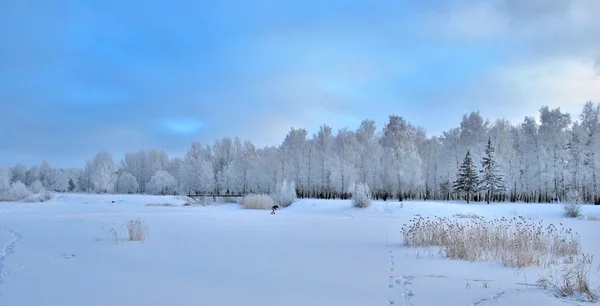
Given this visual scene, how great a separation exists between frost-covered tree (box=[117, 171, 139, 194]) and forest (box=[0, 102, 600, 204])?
1856cm

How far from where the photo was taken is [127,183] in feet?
283

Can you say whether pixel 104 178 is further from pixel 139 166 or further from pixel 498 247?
pixel 498 247

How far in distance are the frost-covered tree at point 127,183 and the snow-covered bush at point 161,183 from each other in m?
7.63

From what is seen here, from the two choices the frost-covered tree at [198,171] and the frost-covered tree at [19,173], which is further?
the frost-covered tree at [19,173]

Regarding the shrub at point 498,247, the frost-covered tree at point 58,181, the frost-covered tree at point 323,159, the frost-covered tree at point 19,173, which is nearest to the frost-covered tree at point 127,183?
the frost-covered tree at point 58,181

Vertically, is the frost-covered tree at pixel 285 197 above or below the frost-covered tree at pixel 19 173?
below

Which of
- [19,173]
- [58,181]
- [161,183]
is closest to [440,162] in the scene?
[161,183]

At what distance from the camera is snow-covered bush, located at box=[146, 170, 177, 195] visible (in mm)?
77000

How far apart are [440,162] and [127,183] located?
66.5 m

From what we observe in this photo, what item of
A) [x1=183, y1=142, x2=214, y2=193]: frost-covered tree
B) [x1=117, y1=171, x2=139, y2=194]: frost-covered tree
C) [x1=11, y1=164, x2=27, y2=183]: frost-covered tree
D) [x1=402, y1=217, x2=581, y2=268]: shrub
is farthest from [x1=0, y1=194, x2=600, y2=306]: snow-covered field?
[x1=11, y1=164, x2=27, y2=183]: frost-covered tree

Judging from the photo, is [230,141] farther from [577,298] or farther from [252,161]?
[577,298]

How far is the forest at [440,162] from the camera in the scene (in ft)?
134

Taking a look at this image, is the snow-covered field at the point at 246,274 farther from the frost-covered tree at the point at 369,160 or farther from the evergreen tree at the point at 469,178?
the frost-covered tree at the point at 369,160

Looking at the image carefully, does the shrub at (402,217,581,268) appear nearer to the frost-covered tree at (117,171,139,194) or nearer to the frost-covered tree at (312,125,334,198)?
the frost-covered tree at (312,125,334,198)
